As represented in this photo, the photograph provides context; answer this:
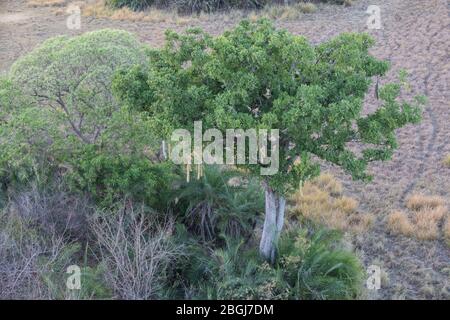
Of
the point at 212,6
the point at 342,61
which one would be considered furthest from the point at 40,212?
the point at 212,6

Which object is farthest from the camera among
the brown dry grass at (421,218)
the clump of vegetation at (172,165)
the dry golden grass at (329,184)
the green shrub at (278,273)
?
the dry golden grass at (329,184)

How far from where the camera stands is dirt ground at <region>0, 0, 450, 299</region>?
7.94 metres

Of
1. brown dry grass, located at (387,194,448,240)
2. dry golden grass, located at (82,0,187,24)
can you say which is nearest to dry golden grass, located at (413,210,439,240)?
brown dry grass, located at (387,194,448,240)

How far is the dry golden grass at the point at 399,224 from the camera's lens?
8.61m

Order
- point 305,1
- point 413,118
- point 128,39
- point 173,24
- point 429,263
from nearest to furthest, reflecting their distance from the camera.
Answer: point 413,118
point 429,263
point 128,39
point 173,24
point 305,1

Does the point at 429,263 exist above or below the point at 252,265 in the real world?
below

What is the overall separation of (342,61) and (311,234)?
10.3 ft

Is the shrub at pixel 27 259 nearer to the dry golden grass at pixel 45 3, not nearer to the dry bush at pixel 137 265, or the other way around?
the dry bush at pixel 137 265

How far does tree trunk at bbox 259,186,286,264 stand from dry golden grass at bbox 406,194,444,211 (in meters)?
3.15

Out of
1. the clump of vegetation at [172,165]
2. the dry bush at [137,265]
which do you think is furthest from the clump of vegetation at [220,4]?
the dry bush at [137,265]

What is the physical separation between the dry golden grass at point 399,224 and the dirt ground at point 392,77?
12cm

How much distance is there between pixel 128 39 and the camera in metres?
8.96

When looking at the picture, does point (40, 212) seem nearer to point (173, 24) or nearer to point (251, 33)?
point (251, 33)

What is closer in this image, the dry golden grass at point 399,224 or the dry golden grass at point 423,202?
the dry golden grass at point 399,224
